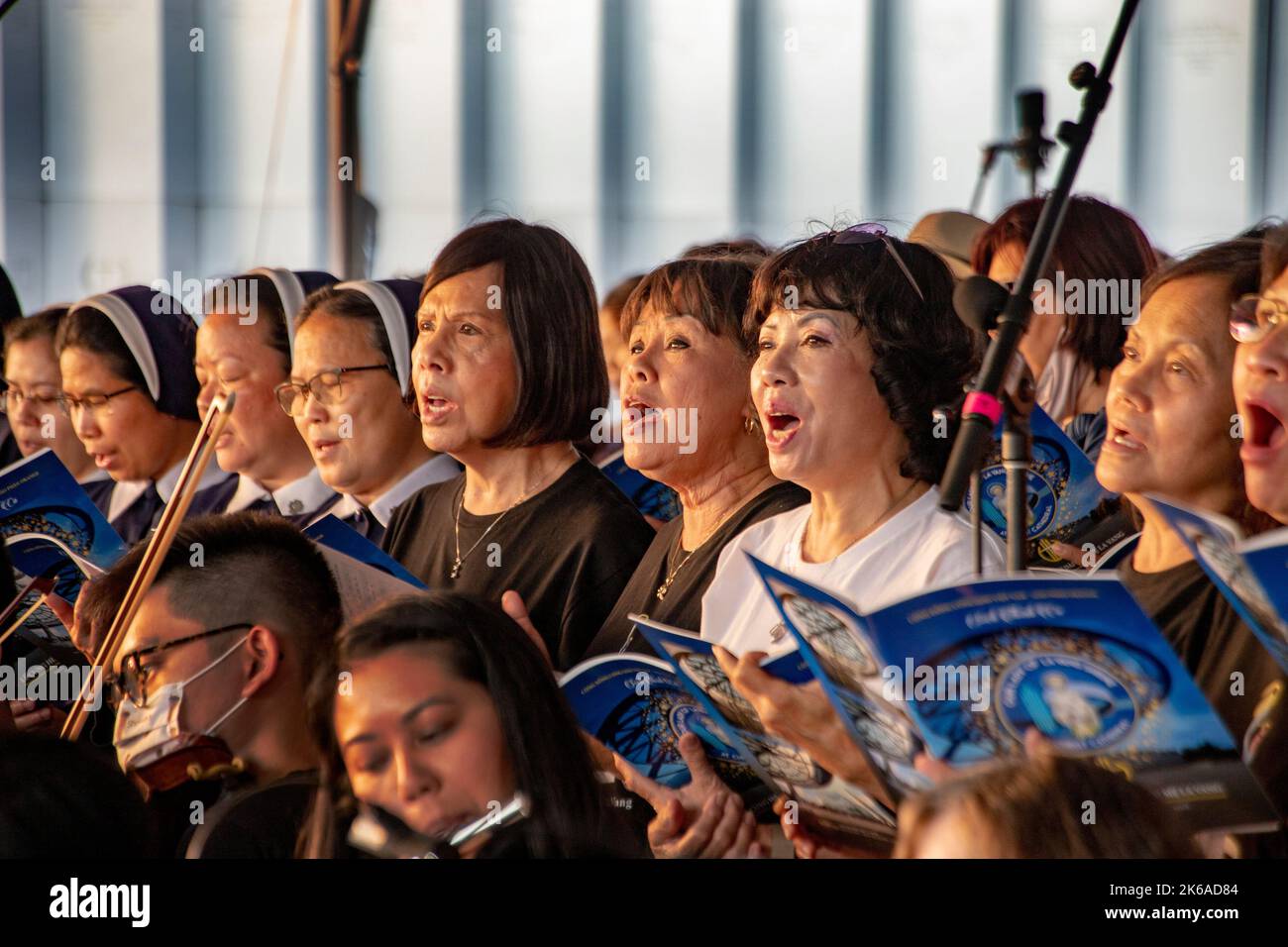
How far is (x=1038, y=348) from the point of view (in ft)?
9.18

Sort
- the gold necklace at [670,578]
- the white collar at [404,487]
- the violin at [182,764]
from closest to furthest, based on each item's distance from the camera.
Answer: the violin at [182,764] < the gold necklace at [670,578] < the white collar at [404,487]

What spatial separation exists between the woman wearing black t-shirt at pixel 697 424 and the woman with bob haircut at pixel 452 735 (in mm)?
413

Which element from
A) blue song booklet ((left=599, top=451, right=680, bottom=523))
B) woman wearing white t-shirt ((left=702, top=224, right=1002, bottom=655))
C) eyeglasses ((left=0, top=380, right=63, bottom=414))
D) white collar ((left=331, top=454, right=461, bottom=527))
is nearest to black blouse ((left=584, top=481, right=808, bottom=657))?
woman wearing white t-shirt ((left=702, top=224, right=1002, bottom=655))

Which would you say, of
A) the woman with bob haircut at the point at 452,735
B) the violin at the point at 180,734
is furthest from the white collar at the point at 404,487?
the woman with bob haircut at the point at 452,735

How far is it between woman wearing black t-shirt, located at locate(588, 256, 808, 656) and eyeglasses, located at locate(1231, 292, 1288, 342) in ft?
2.53

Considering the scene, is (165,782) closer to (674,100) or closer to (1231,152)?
(674,100)

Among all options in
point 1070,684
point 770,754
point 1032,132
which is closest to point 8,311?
point 770,754

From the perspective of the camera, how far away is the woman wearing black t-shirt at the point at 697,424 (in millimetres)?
2910

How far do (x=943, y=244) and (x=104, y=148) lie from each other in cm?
176

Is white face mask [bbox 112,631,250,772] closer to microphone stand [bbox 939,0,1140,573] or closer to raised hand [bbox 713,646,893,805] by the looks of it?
raised hand [bbox 713,646,893,805]

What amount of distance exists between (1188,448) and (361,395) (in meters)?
1.52

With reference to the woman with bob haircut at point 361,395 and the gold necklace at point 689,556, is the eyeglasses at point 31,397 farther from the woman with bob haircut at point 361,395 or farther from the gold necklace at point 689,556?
the gold necklace at point 689,556

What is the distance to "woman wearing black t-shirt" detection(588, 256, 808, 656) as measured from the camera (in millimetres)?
2910

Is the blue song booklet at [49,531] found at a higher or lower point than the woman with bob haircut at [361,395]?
lower
